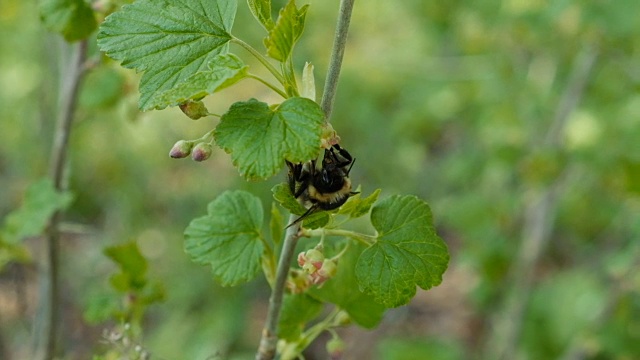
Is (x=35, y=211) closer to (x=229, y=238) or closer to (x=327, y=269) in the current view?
(x=229, y=238)

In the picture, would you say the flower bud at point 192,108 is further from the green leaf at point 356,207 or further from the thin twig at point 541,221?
the thin twig at point 541,221

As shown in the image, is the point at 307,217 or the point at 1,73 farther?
the point at 1,73

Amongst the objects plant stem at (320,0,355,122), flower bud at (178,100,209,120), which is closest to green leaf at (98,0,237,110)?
flower bud at (178,100,209,120)

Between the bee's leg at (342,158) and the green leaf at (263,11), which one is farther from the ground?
the green leaf at (263,11)

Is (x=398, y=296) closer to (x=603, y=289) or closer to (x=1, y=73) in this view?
(x=603, y=289)

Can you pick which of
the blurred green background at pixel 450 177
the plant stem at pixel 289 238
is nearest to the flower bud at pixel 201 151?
the plant stem at pixel 289 238

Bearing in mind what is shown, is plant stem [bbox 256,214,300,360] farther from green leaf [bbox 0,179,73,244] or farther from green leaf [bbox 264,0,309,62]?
green leaf [bbox 0,179,73,244]

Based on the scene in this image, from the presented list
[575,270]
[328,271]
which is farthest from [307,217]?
[575,270]
